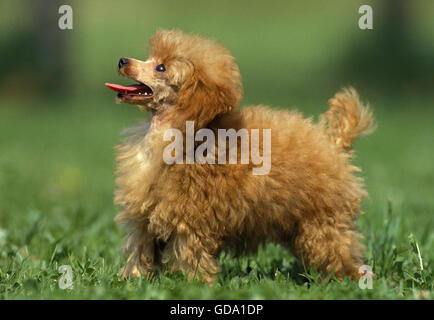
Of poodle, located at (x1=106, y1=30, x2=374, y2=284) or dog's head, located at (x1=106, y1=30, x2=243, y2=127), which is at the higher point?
dog's head, located at (x1=106, y1=30, x2=243, y2=127)

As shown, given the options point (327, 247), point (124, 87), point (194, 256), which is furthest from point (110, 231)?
point (327, 247)

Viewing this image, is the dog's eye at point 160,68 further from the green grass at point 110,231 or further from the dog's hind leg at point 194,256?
the dog's hind leg at point 194,256

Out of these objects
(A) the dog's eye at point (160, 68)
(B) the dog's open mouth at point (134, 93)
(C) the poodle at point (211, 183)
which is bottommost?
(C) the poodle at point (211, 183)

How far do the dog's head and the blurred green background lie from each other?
0.44m

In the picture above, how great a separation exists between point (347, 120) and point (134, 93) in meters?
1.30

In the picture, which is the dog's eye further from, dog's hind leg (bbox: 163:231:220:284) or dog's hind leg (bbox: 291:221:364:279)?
dog's hind leg (bbox: 291:221:364:279)

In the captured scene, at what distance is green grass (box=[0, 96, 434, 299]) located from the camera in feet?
12.0

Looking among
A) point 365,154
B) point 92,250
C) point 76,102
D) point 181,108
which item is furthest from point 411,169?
point 76,102

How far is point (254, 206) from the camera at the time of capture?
377 centimetres

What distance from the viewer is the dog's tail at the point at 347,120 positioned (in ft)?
13.8

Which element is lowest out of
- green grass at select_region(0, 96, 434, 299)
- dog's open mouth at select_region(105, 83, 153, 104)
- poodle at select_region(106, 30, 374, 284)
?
green grass at select_region(0, 96, 434, 299)

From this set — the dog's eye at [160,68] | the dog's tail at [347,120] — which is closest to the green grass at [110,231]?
the dog's eye at [160,68]

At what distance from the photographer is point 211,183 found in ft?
12.2

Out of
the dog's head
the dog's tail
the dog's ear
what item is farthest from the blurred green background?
the dog's tail
